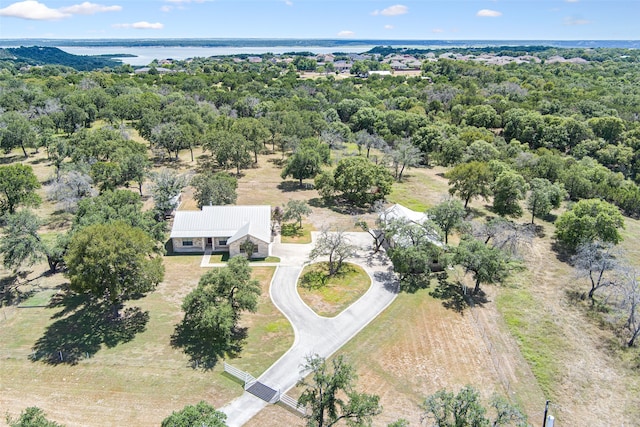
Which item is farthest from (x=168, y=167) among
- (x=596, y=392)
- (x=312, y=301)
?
(x=596, y=392)

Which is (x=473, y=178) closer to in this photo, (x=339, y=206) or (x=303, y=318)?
(x=339, y=206)

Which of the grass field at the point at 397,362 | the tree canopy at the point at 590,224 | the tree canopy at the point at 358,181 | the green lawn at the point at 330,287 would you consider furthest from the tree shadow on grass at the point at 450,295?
the tree canopy at the point at 358,181

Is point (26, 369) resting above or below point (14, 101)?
below

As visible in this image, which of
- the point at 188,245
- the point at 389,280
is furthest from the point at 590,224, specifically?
the point at 188,245

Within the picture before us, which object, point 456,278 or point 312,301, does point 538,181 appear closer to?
point 456,278

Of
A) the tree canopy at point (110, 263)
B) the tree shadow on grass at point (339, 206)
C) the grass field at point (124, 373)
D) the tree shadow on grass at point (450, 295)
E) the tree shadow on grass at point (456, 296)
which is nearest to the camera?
the grass field at point (124, 373)

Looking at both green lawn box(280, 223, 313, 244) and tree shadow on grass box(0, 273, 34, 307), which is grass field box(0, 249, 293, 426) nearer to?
tree shadow on grass box(0, 273, 34, 307)

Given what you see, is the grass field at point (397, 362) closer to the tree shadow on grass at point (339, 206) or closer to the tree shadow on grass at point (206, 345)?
the tree shadow on grass at point (206, 345)
